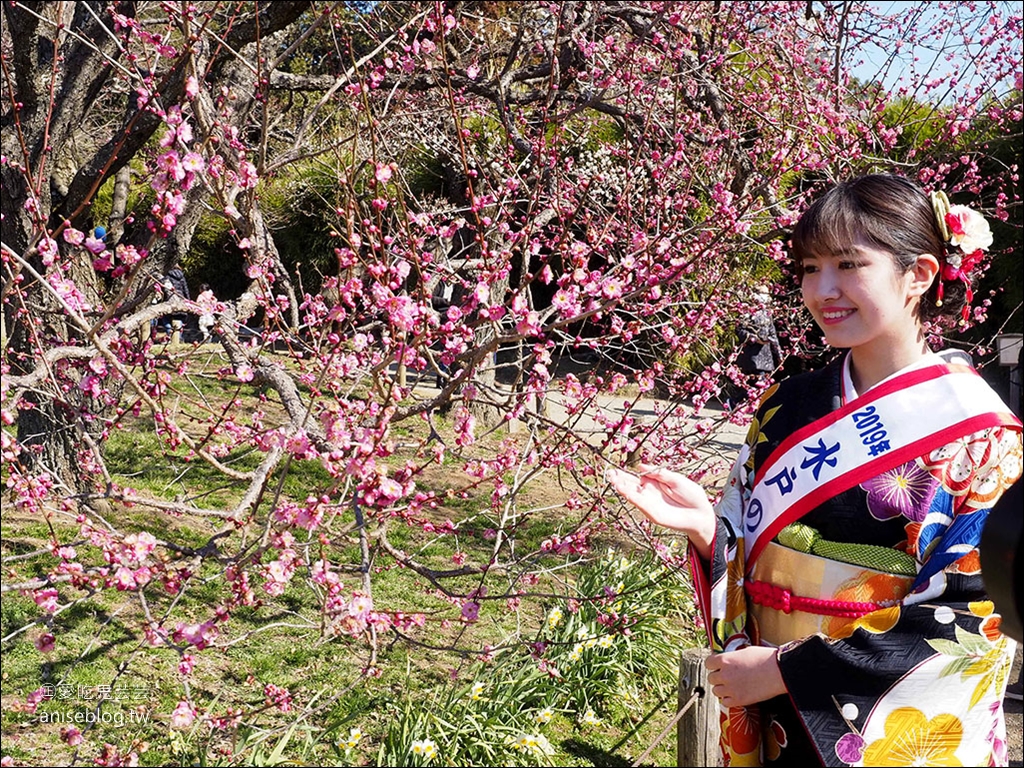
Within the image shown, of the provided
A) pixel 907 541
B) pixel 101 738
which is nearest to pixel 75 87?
pixel 101 738

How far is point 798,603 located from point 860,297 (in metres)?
0.56

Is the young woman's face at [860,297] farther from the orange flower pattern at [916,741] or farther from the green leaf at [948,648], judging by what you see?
the orange flower pattern at [916,741]

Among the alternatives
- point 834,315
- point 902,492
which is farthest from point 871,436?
point 834,315

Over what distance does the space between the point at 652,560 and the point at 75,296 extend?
2.98 meters

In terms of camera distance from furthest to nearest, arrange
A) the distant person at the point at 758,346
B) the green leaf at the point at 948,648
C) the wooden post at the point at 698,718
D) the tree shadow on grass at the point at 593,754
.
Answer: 1. the distant person at the point at 758,346
2. the tree shadow on grass at the point at 593,754
3. the wooden post at the point at 698,718
4. the green leaf at the point at 948,648

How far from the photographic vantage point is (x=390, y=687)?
12.6 ft

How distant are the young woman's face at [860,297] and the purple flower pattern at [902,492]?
25 cm

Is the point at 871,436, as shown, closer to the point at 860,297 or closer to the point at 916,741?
the point at 860,297

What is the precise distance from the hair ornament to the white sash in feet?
0.57

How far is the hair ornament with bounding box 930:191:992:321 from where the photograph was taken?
168cm

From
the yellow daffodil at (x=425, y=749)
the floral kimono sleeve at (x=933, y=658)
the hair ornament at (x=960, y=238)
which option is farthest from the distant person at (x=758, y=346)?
the floral kimono sleeve at (x=933, y=658)

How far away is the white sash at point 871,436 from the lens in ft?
5.43

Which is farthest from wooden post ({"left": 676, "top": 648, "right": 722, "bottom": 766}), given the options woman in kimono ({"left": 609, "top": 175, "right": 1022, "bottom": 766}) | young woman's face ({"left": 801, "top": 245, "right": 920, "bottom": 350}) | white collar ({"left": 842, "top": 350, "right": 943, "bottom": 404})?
young woman's face ({"left": 801, "top": 245, "right": 920, "bottom": 350})

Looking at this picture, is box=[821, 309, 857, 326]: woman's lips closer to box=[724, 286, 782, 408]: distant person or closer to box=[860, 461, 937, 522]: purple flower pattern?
box=[860, 461, 937, 522]: purple flower pattern
